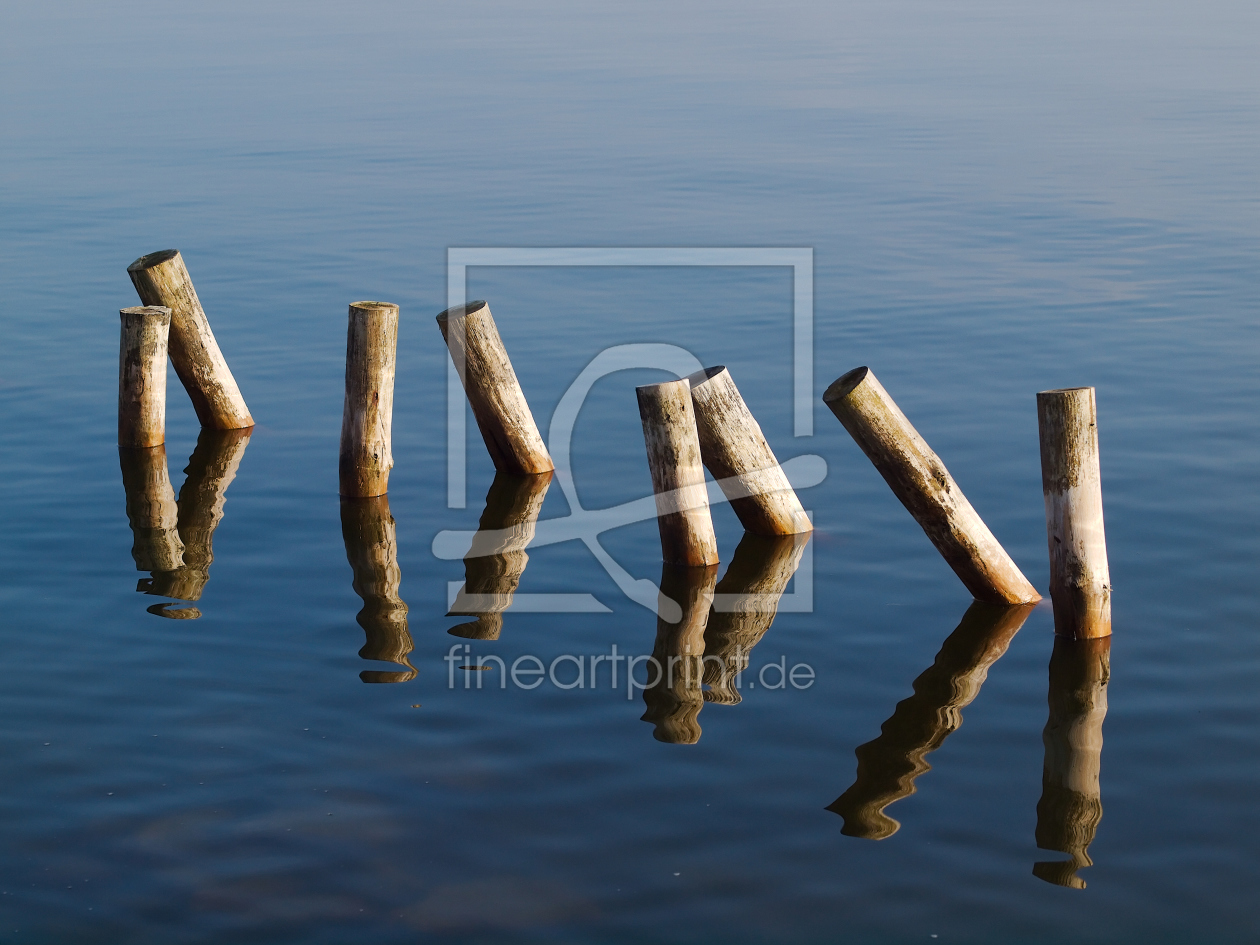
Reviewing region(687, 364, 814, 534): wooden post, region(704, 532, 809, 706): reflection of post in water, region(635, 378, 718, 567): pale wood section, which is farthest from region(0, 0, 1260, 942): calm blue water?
region(635, 378, 718, 567): pale wood section

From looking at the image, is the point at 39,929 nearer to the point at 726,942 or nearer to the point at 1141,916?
the point at 726,942

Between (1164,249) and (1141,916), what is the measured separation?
17970mm

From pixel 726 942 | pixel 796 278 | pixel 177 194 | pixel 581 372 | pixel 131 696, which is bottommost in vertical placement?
pixel 726 942

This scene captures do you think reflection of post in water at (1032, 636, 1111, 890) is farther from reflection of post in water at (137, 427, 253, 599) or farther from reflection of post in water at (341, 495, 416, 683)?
reflection of post in water at (137, 427, 253, 599)

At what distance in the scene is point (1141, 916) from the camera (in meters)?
6.72

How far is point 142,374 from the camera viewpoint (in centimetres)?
1279

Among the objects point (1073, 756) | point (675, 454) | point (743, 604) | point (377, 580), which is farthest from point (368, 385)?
point (1073, 756)

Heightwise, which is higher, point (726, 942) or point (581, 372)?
point (581, 372)

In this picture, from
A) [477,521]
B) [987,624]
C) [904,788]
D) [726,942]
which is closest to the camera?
[726,942]

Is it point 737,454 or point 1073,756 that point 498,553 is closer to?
point 737,454

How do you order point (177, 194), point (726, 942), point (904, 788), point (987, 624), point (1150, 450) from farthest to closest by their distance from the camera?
point (177, 194) → point (1150, 450) → point (987, 624) → point (904, 788) → point (726, 942)

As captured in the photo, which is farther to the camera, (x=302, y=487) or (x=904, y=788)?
(x=302, y=487)

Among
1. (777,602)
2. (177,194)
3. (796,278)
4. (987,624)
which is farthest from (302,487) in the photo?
(177,194)

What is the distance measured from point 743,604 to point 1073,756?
9.70ft
